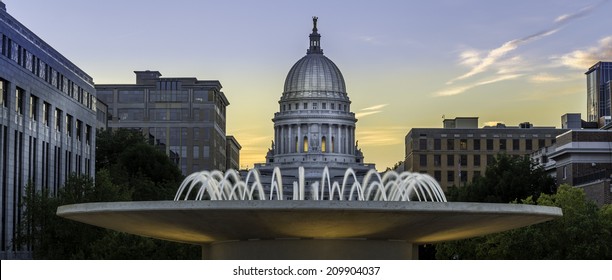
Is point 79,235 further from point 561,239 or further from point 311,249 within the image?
point 311,249

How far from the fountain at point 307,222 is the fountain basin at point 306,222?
0.02 metres

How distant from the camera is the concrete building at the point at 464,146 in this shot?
157250 mm

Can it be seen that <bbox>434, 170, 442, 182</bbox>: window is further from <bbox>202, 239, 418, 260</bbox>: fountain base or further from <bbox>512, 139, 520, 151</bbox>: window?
<bbox>202, 239, 418, 260</bbox>: fountain base

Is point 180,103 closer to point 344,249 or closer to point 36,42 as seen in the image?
point 36,42

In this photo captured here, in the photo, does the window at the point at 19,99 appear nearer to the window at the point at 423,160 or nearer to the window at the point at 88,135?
the window at the point at 88,135

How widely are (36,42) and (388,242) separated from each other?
46240mm

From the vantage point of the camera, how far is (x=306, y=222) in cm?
3156

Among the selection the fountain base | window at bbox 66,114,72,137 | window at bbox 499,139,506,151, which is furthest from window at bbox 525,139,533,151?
the fountain base

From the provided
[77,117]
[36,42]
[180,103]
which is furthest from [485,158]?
[36,42]

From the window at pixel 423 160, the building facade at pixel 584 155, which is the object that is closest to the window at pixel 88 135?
the building facade at pixel 584 155

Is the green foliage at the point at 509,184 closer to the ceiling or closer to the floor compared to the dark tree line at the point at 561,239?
closer to the ceiling

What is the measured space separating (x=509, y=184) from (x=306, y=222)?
74.3 meters

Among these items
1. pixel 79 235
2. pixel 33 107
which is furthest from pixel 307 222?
pixel 33 107

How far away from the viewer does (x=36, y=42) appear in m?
76.6
